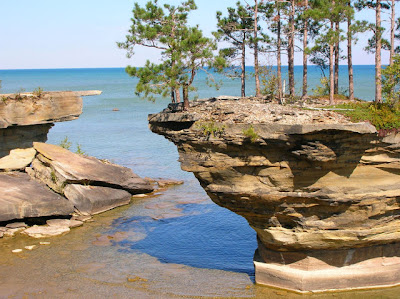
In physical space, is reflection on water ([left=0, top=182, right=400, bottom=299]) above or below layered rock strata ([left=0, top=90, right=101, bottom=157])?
below

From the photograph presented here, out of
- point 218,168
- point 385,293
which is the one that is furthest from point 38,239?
point 385,293

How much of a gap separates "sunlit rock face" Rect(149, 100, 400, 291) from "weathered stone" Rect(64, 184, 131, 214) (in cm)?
966

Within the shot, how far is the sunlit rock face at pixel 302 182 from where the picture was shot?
14.4 m

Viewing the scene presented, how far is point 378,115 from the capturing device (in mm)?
15039

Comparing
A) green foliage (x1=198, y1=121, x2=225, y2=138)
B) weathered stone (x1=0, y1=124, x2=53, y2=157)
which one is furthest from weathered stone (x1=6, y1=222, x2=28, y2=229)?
green foliage (x1=198, y1=121, x2=225, y2=138)

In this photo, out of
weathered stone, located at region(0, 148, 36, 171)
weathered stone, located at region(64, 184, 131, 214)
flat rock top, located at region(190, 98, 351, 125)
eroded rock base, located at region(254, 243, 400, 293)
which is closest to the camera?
flat rock top, located at region(190, 98, 351, 125)

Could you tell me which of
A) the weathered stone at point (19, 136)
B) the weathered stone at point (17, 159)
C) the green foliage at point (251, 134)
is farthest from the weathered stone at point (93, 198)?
the green foliage at point (251, 134)

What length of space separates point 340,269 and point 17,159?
63.0 feet

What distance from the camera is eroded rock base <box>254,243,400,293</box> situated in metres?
16.2

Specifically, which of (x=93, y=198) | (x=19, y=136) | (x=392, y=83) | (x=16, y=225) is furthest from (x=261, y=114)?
(x=19, y=136)

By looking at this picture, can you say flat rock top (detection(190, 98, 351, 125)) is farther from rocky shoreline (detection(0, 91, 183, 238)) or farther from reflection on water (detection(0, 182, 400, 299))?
rocky shoreline (detection(0, 91, 183, 238))

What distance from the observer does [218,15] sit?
24.5m

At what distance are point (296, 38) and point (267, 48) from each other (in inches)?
165

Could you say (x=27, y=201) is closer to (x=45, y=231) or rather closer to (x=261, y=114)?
(x=45, y=231)
